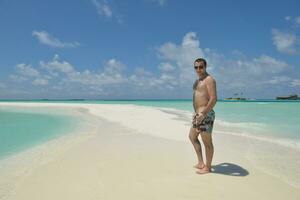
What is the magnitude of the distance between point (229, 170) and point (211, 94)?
164 centimetres

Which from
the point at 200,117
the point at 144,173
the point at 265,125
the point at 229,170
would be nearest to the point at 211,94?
the point at 200,117

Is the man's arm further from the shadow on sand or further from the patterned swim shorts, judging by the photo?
the shadow on sand

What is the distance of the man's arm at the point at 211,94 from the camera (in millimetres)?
4516

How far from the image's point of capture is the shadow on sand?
4848 millimetres

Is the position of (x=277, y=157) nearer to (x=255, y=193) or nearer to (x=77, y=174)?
(x=255, y=193)

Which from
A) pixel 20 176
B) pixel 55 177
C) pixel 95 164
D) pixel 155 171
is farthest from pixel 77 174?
pixel 155 171

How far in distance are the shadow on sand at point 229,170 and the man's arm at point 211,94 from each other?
1288 millimetres

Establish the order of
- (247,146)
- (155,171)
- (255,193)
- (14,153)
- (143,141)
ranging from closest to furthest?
(255,193) → (155,171) → (14,153) → (247,146) → (143,141)


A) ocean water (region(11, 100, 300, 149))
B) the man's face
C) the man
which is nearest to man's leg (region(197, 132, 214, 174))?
the man

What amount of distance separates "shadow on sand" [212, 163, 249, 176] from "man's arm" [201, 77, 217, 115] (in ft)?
4.23

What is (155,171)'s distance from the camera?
4.94 metres

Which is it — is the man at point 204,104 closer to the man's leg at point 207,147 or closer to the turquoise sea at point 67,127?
the man's leg at point 207,147

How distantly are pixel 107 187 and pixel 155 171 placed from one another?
119 cm

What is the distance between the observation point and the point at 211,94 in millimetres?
4574
